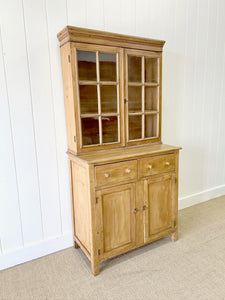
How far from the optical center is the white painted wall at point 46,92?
170 cm

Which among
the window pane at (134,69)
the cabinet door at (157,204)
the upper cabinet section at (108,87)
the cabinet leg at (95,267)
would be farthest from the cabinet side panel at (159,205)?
the window pane at (134,69)

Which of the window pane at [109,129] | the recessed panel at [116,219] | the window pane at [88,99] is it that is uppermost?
the window pane at [88,99]

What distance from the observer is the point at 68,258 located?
194cm

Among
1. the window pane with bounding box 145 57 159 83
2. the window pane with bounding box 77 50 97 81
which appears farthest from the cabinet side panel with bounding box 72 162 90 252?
the window pane with bounding box 145 57 159 83

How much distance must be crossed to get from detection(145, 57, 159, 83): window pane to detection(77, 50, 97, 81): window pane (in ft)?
1.71

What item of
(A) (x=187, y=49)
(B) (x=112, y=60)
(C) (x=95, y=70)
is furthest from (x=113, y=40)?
(A) (x=187, y=49)

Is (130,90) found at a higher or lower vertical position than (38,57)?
lower

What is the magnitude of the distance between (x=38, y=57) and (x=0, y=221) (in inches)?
52.6

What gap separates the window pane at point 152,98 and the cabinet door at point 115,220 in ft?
2.55

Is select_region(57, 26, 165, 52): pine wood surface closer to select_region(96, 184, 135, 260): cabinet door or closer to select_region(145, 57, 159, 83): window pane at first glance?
select_region(145, 57, 159, 83): window pane

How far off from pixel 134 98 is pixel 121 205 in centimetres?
94

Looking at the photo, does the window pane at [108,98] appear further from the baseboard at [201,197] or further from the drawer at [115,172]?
the baseboard at [201,197]

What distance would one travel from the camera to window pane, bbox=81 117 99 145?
1.78 m

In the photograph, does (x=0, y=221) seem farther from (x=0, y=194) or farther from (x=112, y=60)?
(x=112, y=60)
